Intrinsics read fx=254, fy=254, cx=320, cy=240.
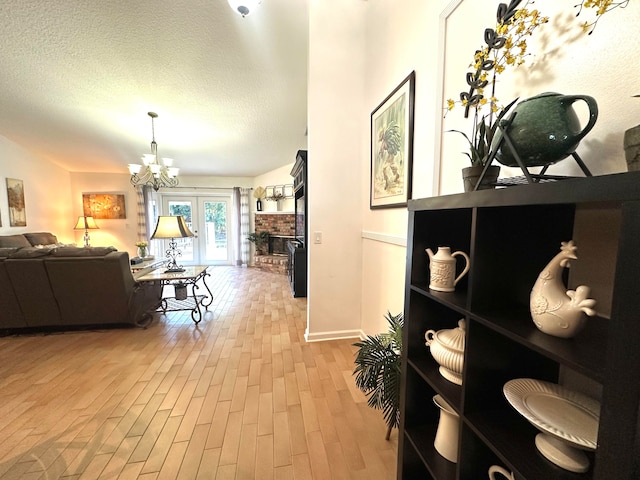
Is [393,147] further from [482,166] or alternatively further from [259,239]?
[259,239]

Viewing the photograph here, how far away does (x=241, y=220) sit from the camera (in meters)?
6.77

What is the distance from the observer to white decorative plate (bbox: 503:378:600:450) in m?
0.53

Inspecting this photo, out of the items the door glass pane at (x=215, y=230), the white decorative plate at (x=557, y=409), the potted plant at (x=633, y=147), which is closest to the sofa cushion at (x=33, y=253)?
the white decorative plate at (x=557, y=409)

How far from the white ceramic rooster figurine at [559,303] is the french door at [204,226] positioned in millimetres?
7051

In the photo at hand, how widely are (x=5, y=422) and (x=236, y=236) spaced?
5444 millimetres

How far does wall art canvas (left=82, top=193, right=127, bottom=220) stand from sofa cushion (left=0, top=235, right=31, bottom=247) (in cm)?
176

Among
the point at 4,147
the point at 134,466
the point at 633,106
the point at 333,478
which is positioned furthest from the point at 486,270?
the point at 4,147

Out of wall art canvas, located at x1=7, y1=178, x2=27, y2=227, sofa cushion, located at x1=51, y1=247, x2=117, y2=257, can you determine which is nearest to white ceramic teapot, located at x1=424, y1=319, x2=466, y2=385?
sofa cushion, located at x1=51, y1=247, x2=117, y2=257

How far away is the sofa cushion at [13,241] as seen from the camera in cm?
423

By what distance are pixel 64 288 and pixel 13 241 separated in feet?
10.5

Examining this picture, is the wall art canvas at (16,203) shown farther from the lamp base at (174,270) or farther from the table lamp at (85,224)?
the lamp base at (174,270)

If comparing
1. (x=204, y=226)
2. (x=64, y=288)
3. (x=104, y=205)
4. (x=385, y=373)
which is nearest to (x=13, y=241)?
(x=104, y=205)

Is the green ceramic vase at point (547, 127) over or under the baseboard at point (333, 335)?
over

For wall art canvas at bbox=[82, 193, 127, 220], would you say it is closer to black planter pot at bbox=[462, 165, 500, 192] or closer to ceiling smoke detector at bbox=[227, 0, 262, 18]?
ceiling smoke detector at bbox=[227, 0, 262, 18]
